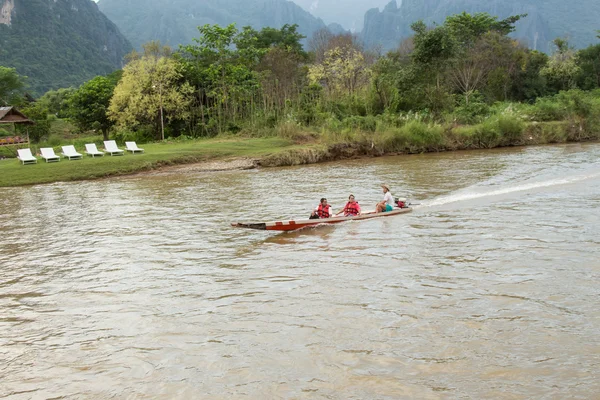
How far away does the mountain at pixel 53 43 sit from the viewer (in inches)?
3866

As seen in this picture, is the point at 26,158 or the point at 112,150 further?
the point at 112,150

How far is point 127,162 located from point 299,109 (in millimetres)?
14104

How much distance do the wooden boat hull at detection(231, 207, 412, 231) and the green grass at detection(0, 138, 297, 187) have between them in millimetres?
15453

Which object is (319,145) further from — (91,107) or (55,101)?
(55,101)

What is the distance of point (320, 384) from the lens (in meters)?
7.03

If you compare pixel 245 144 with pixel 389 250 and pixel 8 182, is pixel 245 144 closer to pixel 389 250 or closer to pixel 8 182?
pixel 8 182

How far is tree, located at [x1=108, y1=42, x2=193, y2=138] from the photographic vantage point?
129ft

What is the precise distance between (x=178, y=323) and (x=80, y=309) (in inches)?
83.2

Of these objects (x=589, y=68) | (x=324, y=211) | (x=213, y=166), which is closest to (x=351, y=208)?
(x=324, y=211)

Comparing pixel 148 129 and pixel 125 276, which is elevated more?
pixel 148 129

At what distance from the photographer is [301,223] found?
49.8 ft

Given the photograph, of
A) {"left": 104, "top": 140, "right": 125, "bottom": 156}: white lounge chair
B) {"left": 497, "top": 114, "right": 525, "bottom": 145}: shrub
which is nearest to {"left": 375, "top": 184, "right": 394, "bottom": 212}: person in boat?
{"left": 104, "top": 140, "right": 125, "bottom": 156}: white lounge chair

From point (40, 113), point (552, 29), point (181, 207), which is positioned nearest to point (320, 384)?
point (181, 207)

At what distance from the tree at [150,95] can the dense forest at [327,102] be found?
72mm
